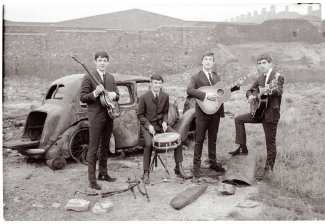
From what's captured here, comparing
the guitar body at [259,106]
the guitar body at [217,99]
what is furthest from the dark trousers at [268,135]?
the guitar body at [217,99]

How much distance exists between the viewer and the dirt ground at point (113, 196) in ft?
14.8

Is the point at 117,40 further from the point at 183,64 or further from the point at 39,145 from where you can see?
the point at 39,145

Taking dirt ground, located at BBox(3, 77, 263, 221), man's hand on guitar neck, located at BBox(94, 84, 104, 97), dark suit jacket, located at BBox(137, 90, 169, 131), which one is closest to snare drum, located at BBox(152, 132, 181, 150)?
dark suit jacket, located at BBox(137, 90, 169, 131)

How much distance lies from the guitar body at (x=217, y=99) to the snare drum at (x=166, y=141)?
71 cm

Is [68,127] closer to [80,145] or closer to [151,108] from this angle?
[80,145]

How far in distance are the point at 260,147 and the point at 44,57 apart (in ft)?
66.9

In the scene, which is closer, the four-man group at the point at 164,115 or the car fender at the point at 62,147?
the four-man group at the point at 164,115

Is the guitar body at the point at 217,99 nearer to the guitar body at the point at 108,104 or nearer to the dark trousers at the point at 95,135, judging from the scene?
the guitar body at the point at 108,104

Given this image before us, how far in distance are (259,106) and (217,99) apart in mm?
662

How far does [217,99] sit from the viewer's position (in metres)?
5.70

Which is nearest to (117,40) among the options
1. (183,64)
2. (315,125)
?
(183,64)

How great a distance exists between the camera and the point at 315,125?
8883 millimetres

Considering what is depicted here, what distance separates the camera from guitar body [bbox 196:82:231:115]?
5.68 m

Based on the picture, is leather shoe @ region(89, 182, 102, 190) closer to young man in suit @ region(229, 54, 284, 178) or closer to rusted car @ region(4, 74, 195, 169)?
rusted car @ region(4, 74, 195, 169)
